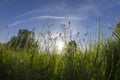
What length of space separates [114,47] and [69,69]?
823mm

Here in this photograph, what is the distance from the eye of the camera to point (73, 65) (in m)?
3.37

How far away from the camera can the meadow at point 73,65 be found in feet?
10.2

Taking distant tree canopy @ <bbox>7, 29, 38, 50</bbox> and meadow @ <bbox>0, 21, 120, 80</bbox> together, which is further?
distant tree canopy @ <bbox>7, 29, 38, 50</bbox>

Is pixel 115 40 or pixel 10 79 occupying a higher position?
pixel 115 40

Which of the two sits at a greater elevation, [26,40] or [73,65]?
[26,40]

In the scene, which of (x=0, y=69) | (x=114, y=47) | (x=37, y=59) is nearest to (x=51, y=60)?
(x=37, y=59)

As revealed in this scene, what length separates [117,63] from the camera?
11.0 feet

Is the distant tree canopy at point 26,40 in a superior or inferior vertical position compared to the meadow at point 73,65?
superior

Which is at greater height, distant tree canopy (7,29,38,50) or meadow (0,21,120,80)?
distant tree canopy (7,29,38,50)

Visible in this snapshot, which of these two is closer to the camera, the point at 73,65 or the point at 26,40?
the point at 73,65

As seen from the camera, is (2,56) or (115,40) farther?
(2,56)

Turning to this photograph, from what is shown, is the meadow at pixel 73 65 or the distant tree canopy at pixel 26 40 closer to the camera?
the meadow at pixel 73 65

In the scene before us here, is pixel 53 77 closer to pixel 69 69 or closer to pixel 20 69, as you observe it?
pixel 69 69

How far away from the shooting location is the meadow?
123 inches
